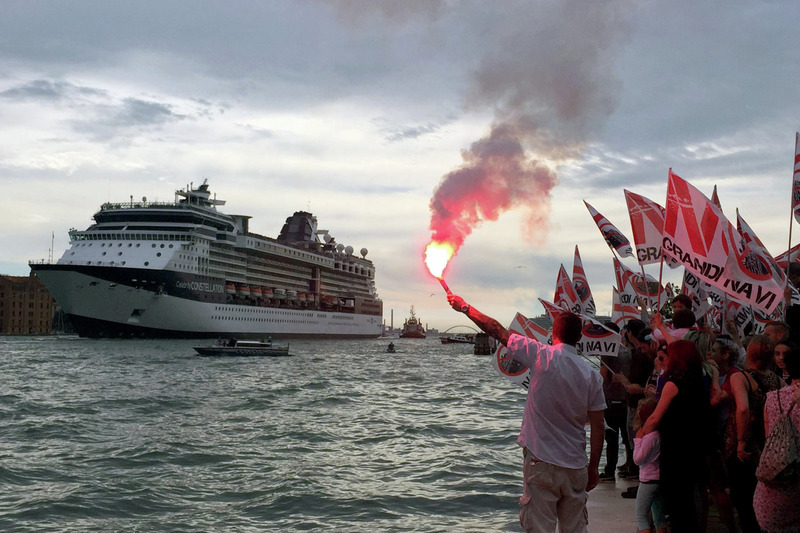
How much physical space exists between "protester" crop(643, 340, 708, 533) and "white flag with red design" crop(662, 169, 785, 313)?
2430mm

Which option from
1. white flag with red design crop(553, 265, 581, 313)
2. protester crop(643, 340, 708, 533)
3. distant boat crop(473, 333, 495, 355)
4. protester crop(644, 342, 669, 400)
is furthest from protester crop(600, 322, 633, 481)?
distant boat crop(473, 333, 495, 355)

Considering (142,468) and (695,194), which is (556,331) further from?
(142,468)

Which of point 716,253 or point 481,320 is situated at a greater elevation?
point 716,253

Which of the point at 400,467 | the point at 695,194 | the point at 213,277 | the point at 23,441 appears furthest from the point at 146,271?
the point at 695,194

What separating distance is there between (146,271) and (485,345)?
129 feet

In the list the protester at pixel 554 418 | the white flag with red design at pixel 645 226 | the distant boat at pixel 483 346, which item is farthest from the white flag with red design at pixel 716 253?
the distant boat at pixel 483 346

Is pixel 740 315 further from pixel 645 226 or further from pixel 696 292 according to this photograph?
pixel 645 226

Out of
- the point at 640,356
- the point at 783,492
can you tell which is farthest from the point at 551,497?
the point at 640,356

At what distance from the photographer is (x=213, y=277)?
81875mm

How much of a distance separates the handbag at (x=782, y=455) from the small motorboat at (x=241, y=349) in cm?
5324

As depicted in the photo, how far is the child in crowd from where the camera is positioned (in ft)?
16.5

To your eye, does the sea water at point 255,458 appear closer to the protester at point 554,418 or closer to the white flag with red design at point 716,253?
the white flag with red design at point 716,253

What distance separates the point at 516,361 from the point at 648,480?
5.99 feet

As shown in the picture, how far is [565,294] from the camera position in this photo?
45.8 feet
